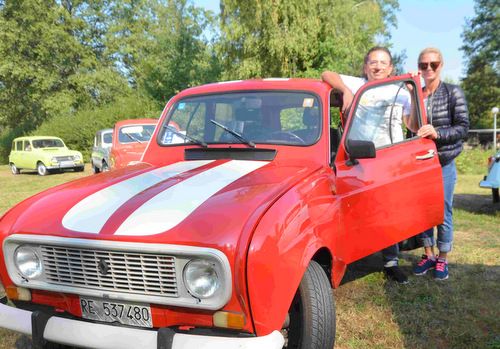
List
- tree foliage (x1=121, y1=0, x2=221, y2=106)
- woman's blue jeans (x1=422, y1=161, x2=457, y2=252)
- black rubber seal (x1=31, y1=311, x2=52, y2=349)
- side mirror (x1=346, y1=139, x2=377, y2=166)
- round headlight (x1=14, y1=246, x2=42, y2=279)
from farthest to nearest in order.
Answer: tree foliage (x1=121, y1=0, x2=221, y2=106), woman's blue jeans (x1=422, y1=161, x2=457, y2=252), side mirror (x1=346, y1=139, x2=377, y2=166), round headlight (x1=14, y1=246, x2=42, y2=279), black rubber seal (x1=31, y1=311, x2=52, y2=349)

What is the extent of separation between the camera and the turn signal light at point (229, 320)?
2.25 m

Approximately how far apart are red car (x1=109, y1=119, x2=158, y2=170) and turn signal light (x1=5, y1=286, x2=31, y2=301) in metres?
6.96

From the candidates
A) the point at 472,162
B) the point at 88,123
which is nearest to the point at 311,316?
the point at 472,162

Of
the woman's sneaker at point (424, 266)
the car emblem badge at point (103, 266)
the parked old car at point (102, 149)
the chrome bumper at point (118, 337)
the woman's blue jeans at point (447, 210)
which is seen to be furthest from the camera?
the parked old car at point (102, 149)

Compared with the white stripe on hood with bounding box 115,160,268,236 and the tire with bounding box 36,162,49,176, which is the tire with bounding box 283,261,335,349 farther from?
the tire with bounding box 36,162,49,176

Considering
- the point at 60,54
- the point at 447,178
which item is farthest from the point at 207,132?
the point at 60,54

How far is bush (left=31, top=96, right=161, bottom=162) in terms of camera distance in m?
27.8

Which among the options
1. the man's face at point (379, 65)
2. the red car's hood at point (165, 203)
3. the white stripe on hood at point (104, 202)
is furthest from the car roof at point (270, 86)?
the white stripe on hood at point (104, 202)

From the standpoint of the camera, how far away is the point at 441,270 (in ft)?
15.0

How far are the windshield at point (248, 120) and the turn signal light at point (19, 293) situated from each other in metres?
1.77

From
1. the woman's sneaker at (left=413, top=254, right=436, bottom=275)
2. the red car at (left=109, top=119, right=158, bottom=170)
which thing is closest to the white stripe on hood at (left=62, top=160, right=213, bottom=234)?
the woman's sneaker at (left=413, top=254, right=436, bottom=275)

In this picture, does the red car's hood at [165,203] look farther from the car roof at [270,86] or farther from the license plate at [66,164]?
the license plate at [66,164]

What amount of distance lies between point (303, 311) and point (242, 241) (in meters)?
0.68

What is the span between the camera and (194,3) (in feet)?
168
